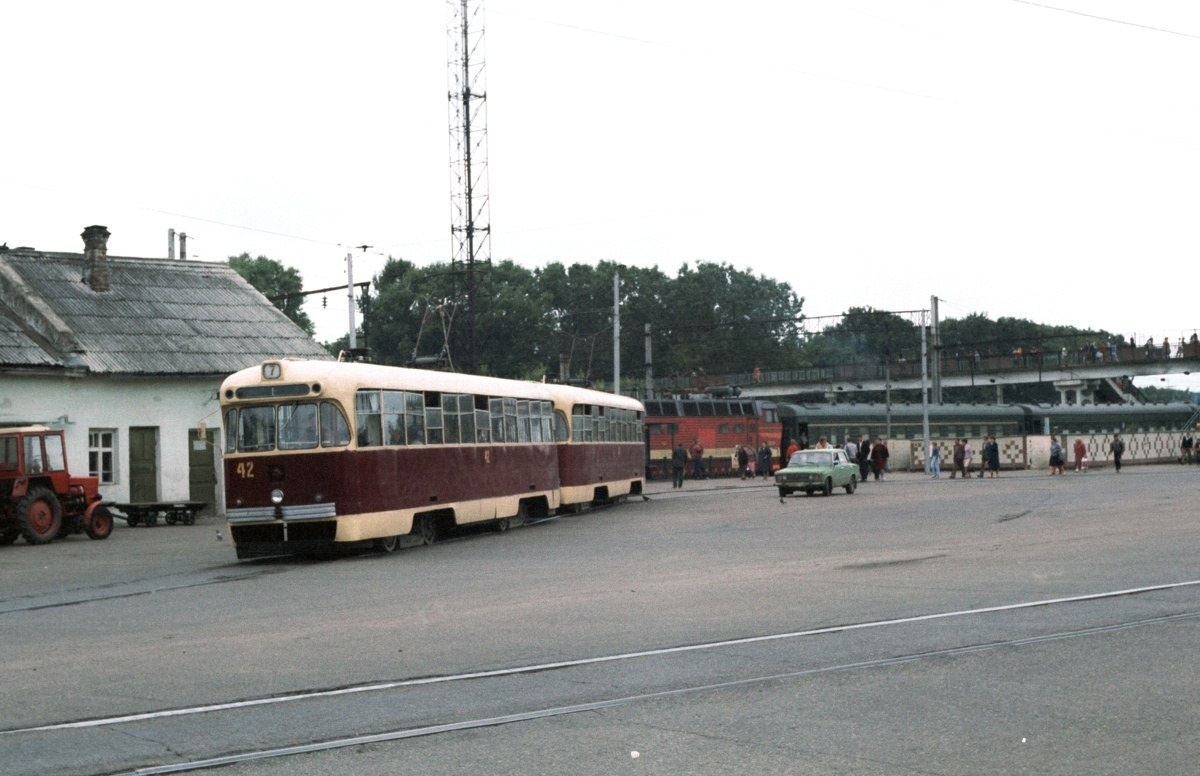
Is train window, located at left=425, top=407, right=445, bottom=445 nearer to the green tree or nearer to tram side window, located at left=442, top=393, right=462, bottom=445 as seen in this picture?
tram side window, located at left=442, top=393, right=462, bottom=445

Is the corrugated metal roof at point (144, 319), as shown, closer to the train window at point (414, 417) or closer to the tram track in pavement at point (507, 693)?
the train window at point (414, 417)

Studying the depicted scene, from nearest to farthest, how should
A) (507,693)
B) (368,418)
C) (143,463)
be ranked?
(507,693) → (368,418) → (143,463)

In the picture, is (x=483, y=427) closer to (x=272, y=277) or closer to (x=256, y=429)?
(x=256, y=429)

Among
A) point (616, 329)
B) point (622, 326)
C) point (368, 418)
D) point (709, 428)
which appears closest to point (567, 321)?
point (622, 326)

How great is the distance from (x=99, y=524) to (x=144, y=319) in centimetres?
1042

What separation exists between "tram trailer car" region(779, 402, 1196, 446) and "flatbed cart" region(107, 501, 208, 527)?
40.2 metres

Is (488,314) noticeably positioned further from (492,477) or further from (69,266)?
(492,477)

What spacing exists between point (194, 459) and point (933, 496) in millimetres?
19896

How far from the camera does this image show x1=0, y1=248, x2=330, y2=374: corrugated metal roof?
116 feet

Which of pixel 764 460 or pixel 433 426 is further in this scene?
pixel 764 460

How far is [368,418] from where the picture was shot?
23016 millimetres

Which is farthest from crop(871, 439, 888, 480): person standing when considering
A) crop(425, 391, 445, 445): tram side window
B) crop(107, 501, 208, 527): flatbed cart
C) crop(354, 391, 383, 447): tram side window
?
crop(354, 391, 383, 447): tram side window

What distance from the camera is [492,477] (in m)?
28.2

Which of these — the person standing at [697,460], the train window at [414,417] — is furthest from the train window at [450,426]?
the person standing at [697,460]
